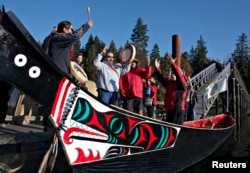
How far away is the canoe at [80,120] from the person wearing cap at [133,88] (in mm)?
1875

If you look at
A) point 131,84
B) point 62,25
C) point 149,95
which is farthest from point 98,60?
point 149,95

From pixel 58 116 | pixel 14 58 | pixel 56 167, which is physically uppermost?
pixel 14 58

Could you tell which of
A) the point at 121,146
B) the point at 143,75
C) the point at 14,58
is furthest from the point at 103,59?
the point at 14,58

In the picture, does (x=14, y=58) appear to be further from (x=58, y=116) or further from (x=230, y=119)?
(x=230, y=119)

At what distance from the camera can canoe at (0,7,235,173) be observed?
3.91m

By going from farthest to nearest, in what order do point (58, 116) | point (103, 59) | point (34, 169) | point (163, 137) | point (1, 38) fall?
point (103, 59) → point (163, 137) → point (34, 169) → point (58, 116) → point (1, 38)

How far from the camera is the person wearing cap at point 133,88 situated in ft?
23.8

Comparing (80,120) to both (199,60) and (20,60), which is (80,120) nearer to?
(20,60)

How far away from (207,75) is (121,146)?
60.8ft

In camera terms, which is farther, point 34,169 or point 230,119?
point 230,119

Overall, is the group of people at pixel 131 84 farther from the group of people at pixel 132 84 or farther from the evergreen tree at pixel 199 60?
the evergreen tree at pixel 199 60

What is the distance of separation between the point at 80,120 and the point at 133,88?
9.98ft

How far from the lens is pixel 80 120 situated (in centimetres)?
430

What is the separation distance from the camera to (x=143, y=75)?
7.46m
